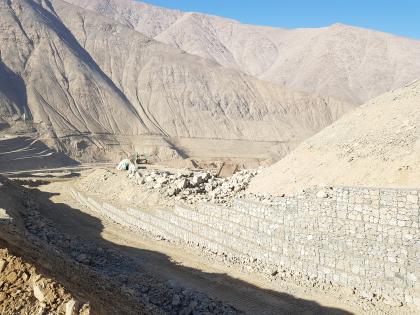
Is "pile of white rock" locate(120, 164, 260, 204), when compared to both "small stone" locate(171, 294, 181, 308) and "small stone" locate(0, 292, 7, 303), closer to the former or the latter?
"small stone" locate(171, 294, 181, 308)

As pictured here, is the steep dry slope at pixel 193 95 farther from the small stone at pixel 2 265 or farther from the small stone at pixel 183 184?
the small stone at pixel 2 265

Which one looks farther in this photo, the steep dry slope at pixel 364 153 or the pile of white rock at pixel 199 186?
the pile of white rock at pixel 199 186

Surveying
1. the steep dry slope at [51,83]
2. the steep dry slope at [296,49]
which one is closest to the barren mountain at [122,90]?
the steep dry slope at [51,83]

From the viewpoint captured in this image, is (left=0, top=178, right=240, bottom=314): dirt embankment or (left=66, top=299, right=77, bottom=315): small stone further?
(left=0, top=178, right=240, bottom=314): dirt embankment

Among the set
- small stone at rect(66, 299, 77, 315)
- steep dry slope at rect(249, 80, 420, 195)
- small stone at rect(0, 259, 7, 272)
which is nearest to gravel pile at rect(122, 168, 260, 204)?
steep dry slope at rect(249, 80, 420, 195)

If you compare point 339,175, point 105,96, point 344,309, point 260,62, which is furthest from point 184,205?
point 260,62

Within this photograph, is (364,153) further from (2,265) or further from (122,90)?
(122,90)

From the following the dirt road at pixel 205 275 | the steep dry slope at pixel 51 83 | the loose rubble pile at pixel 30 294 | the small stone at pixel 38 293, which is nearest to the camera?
the loose rubble pile at pixel 30 294
